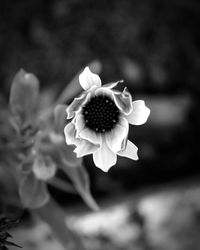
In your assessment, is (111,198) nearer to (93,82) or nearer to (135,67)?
(135,67)

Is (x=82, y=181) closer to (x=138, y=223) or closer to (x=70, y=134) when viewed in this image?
(x=70, y=134)

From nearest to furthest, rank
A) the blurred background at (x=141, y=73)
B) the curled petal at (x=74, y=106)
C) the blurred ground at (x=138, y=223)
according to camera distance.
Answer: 1. the curled petal at (x=74, y=106)
2. the blurred ground at (x=138, y=223)
3. the blurred background at (x=141, y=73)

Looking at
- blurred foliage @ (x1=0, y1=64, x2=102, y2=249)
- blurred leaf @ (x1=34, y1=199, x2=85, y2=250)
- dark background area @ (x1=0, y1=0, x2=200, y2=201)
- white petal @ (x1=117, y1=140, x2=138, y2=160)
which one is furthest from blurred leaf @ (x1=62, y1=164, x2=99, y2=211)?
dark background area @ (x1=0, y1=0, x2=200, y2=201)

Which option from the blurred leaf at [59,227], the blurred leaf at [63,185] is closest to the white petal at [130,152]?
the blurred leaf at [59,227]

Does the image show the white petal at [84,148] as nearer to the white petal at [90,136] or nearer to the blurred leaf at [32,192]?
the white petal at [90,136]

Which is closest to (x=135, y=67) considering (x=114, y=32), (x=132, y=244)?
(x=114, y=32)
